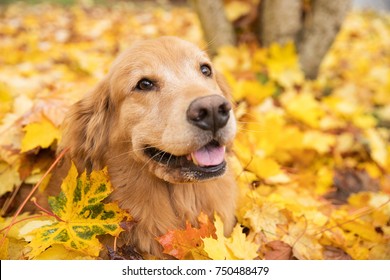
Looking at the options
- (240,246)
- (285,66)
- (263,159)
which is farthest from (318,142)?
(240,246)

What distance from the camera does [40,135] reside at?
2.91 metres

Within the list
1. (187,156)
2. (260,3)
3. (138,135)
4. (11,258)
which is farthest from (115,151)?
(260,3)

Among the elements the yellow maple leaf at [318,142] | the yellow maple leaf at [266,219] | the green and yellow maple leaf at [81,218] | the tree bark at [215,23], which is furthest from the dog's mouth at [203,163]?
the tree bark at [215,23]

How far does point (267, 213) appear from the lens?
2.72m

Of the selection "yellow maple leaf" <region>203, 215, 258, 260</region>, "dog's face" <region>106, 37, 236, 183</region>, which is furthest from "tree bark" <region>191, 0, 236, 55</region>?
"yellow maple leaf" <region>203, 215, 258, 260</region>

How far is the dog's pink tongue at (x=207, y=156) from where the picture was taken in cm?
227

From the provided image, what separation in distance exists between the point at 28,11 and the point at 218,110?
9503mm

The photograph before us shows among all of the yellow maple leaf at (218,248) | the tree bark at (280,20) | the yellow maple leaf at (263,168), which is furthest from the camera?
the tree bark at (280,20)

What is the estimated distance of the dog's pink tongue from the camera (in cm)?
227

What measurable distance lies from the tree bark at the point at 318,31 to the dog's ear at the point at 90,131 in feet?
10.2

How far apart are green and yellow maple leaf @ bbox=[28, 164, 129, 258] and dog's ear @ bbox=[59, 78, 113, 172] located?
29 cm

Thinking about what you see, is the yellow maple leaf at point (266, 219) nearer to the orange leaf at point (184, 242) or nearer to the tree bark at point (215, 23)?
the orange leaf at point (184, 242)

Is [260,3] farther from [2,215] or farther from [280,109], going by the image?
[2,215]

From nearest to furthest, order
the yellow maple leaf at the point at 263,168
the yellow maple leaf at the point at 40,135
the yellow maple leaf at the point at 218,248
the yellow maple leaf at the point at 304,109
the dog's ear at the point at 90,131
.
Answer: the yellow maple leaf at the point at 218,248 → the dog's ear at the point at 90,131 → the yellow maple leaf at the point at 40,135 → the yellow maple leaf at the point at 263,168 → the yellow maple leaf at the point at 304,109
